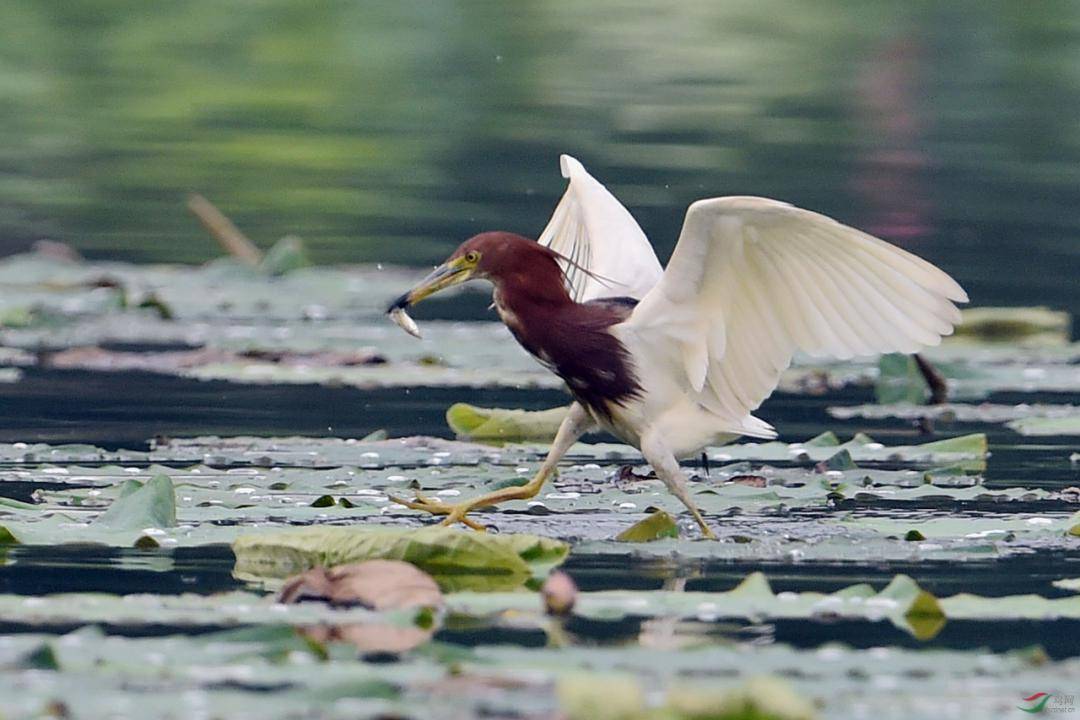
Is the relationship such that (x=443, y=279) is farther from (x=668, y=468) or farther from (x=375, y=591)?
(x=375, y=591)

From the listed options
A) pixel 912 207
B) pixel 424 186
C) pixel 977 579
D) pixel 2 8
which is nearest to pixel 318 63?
pixel 2 8

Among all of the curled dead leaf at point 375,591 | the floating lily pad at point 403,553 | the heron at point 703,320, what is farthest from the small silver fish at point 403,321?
the curled dead leaf at point 375,591

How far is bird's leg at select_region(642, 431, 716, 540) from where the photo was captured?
758 centimetres

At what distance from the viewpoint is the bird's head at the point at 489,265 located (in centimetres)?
763

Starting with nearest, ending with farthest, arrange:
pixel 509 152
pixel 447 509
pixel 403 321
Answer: pixel 447 509 < pixel 403 321 < pixel 509 152

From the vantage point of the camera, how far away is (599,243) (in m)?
8.73

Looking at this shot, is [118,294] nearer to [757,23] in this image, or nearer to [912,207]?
[912,207]

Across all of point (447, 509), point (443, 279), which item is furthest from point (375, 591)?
point (443, 279)

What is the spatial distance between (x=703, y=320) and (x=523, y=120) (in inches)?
626

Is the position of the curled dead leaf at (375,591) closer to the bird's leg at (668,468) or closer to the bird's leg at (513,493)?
the bird's leg at (513,493)

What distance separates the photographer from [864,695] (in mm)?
5102

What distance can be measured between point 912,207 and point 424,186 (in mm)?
3935
